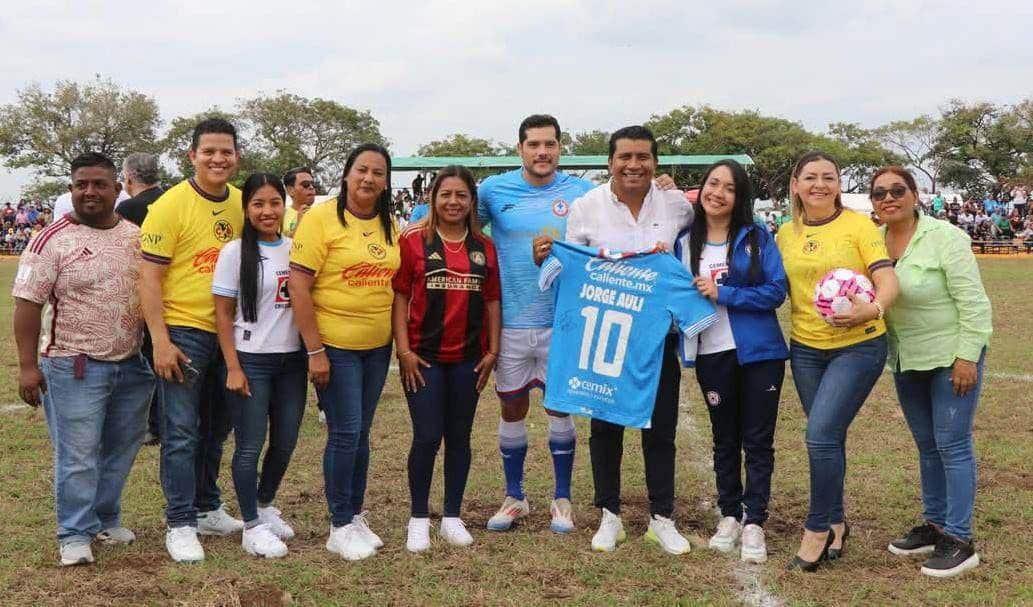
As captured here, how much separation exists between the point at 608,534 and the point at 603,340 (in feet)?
3.62

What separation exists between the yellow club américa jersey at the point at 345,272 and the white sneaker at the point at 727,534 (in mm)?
2197

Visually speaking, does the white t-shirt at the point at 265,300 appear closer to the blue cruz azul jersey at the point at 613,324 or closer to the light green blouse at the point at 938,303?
the blue cruz azul jersey at the point at 613,324

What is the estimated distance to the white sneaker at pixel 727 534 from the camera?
16.4 feet

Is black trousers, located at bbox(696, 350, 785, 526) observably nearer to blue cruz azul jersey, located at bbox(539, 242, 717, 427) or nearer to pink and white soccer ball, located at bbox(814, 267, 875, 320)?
blue cruz azul jersey, located at bbox(539, 242, 717, 427)

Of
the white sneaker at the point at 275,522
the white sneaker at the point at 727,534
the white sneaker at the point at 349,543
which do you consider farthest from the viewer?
the white sneaker at the point at 275,522

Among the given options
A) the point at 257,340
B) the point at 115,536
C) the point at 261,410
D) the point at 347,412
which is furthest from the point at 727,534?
the point at 115,536

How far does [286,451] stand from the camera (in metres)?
5.12

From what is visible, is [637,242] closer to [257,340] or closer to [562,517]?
[562,517]

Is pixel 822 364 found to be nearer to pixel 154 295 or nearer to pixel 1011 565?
pixel 1011 565

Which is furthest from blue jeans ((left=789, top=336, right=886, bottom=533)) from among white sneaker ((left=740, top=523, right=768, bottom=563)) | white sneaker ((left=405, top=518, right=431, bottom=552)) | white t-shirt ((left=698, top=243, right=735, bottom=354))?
white sneaker ((left=405, top=518, right=431, bottom=552))

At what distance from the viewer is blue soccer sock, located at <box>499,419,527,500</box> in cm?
560

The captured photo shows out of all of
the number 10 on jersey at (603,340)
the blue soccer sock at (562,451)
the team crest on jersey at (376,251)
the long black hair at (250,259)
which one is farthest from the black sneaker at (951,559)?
the long black hair at (250,259)

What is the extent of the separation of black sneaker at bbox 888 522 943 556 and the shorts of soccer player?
14.1 feet

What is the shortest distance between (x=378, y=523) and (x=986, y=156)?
6727cm
